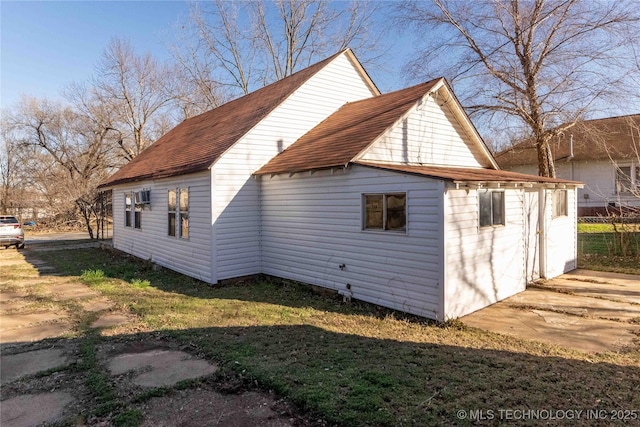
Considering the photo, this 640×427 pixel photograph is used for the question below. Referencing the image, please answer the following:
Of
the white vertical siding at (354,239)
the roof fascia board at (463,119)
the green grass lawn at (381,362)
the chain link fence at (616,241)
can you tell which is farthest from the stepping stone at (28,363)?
the chain link fence at (616,241)

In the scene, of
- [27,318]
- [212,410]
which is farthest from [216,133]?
[212,410]

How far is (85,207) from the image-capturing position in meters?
22.4

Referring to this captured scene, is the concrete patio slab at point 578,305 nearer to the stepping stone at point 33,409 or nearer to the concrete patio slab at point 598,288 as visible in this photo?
the concrete patio slab at point 598,288

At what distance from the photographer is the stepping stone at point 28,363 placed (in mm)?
4488

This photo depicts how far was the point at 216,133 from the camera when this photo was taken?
11.7m

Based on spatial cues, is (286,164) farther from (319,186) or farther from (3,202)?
(3,202)

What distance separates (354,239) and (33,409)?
17.7 feet

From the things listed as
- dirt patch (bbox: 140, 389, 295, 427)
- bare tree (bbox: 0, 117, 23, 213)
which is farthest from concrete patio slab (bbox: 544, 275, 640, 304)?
bare tree (bbox: 0, 117, 23, 213)

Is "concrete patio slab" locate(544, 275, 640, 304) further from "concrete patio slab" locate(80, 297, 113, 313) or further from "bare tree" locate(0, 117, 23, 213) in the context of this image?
"bare tree" locate(0, 117, 23, 213)

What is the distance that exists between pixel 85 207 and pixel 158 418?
22.9m

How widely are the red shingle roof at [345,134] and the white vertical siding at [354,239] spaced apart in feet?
1.05

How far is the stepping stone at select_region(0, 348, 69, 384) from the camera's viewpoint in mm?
4488

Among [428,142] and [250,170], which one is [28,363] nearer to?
[250,170]

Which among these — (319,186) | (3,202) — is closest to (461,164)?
(319,186)
